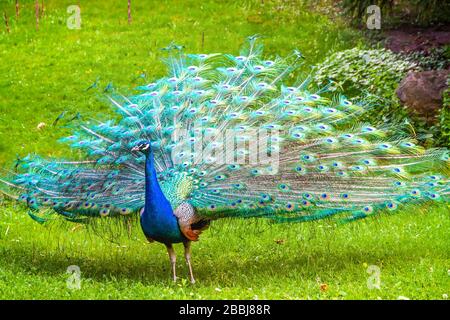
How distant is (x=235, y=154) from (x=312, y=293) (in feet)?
4.85

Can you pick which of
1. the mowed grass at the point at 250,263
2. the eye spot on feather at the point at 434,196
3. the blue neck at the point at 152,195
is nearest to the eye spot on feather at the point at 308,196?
the mowed grass at the point at 250,263

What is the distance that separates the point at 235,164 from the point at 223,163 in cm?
11

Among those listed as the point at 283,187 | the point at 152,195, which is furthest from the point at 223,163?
the point at 152,195

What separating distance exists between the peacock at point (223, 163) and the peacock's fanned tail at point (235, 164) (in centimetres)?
1

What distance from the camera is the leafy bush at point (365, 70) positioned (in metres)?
15.0

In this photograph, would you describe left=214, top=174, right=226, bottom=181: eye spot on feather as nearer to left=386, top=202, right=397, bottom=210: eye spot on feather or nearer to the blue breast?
the blue breast

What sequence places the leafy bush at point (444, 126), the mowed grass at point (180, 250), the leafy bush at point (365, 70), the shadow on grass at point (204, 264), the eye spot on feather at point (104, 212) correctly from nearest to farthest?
the mowed grass at point (180, 250), the eye spot on feather at point (104, 212), the shadow on grass at point (204, 264), the leafy bush at point (444, 126), the leafy bush at point (365, 70)

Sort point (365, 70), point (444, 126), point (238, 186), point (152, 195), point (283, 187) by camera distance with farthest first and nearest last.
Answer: point (365, 70) → point (444, 126) → point (283, 187) → point (238, 186) → point (152, 195)

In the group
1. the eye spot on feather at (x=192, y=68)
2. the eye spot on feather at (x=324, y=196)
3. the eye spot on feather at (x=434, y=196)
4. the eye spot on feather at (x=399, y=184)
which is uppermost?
the eye spot on feather at (x=192, y=68)

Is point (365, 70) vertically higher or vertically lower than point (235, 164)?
higher

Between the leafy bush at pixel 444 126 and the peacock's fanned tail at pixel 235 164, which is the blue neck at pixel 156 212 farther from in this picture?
the leafy bush at pixel 444 126

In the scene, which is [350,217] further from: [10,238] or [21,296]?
[10,238]

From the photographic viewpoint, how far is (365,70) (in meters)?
15.6

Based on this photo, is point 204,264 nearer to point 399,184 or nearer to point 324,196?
point 324,196
